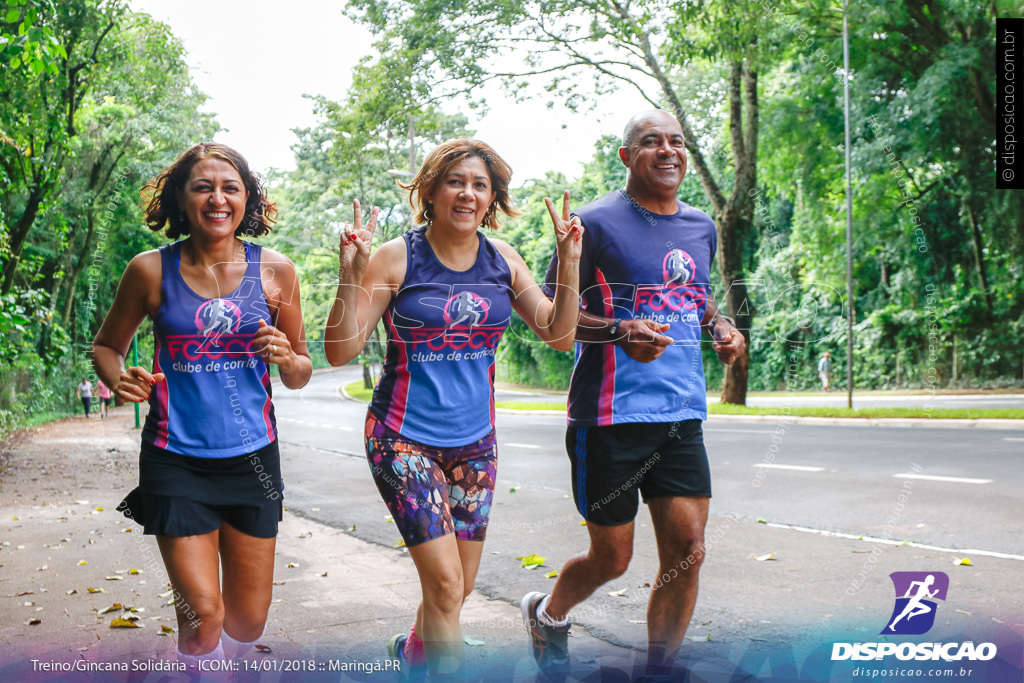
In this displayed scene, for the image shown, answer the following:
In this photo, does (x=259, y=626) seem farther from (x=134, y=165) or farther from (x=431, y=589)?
(x=134, y=165)

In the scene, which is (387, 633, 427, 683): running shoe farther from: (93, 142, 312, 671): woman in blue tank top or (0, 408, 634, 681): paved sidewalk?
(93, 142, 312, 671): woman in blue tank top

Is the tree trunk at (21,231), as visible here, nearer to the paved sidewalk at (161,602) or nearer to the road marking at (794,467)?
the paved sidewalk at (161,602)

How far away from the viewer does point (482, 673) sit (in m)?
3.69

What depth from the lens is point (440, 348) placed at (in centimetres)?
304

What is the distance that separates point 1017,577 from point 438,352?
12.7 ft

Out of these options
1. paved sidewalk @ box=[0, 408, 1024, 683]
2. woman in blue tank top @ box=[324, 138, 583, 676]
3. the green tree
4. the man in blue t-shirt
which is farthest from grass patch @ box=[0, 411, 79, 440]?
the man in blue t-shirt

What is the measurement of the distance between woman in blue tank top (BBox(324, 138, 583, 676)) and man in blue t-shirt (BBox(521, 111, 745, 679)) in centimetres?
25

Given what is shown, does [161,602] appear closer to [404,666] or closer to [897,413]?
[404,666]

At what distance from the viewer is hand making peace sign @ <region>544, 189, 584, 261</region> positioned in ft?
10.3

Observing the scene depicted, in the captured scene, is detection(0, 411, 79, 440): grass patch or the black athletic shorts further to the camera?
detection(0, 411, 79, 440): grass patch

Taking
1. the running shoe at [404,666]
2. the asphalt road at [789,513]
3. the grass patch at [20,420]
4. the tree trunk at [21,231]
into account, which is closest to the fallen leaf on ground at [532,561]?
the asphalt road at [789,513]

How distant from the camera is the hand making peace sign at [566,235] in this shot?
3.14m

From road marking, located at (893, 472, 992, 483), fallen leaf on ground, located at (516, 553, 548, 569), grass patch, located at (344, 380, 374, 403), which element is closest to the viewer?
grass patch, located at (344, 380, 374, 403)

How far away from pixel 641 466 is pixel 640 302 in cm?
60
